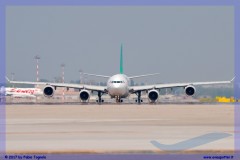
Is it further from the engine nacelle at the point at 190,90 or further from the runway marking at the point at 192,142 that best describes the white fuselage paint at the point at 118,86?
the runway marking at the point at 192,142

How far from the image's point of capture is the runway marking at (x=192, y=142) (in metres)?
19.7

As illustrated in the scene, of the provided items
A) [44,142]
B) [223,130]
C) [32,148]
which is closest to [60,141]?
[44,142]

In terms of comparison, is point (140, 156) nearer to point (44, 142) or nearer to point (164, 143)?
point (164, 143)

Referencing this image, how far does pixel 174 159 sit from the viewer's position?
17.0m

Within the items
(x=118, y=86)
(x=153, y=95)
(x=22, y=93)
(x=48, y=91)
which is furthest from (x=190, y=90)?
(x=22, y=93)

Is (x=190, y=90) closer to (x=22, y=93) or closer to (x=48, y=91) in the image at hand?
→ (x=48, y=91)

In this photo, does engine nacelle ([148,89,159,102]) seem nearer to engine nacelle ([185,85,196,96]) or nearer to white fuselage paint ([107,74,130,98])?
white fuselage paint ([107,74,130,98])

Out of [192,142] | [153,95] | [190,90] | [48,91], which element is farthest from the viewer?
[190,90]

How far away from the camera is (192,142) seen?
2145 centimetres

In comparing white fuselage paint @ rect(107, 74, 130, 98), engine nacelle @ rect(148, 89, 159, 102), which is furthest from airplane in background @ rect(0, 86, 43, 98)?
engine nacelle @ rect(148, 89, 159, 102)

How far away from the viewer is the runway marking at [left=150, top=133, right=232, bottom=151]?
774 inches

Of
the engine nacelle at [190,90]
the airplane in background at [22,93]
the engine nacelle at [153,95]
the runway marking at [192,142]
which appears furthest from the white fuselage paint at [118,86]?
the airplane in background at [22,93]

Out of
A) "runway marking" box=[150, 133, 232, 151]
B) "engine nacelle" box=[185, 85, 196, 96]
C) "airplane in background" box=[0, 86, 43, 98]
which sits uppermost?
"engine nacelle" box=[185, 85, 196, 96]

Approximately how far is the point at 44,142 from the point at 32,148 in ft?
6.53
